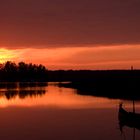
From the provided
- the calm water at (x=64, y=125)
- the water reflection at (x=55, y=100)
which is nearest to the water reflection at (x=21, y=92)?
the water reflection at (x=55, y=100)

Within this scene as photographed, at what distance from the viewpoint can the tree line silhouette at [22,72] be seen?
5979 inches

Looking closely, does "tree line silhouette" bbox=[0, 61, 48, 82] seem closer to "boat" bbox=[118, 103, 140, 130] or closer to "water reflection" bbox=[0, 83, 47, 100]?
"water reflection" bbox=[0, 83, 47, 100]

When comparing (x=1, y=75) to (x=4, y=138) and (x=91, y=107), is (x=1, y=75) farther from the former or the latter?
(x=4, y=138)

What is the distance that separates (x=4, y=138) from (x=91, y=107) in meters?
17.6

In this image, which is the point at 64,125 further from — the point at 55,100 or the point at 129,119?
the point at 55,100

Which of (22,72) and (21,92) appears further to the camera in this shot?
(22,72)

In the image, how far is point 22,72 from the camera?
509 feet

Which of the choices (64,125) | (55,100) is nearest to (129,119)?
(64,125)

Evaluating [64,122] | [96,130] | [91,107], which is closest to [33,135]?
[96,130]

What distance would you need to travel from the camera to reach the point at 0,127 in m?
28.1

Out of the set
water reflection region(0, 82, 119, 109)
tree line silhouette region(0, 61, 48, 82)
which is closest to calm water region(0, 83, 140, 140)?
water reflection region(0, 82, 119, 109)

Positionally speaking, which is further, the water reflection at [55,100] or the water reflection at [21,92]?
the water reflection at [21,92]

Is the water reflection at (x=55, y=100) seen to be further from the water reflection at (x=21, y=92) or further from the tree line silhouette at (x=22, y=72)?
the tree line silhouette at (x=22, y=72)

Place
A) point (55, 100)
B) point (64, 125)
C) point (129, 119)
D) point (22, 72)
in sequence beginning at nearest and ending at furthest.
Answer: point (129, 119) → point (64, 125) → point (55, 100) → point (22, 72)
